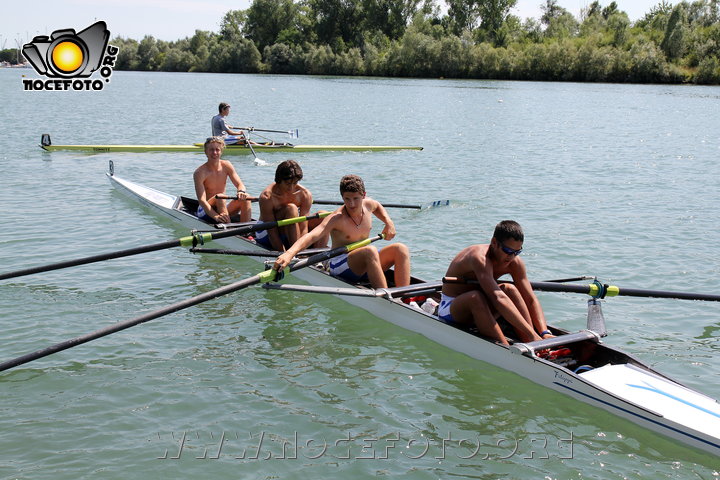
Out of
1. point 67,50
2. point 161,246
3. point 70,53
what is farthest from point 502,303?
point 70,53

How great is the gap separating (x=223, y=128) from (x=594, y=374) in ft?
53.7

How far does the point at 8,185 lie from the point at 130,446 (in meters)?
12.9

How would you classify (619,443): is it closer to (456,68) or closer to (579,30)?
(456,68)

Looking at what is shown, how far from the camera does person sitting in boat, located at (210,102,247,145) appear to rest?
19.6 metres

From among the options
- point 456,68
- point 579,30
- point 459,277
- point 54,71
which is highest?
point 579,30

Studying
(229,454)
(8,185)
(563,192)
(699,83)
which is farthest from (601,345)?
(699,83)

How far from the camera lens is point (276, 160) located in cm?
2133

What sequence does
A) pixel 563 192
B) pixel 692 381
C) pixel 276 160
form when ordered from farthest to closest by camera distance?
pixel 276 160, pixel 563 192, pixel 692 381

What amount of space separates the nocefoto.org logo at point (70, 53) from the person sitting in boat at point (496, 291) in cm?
1539

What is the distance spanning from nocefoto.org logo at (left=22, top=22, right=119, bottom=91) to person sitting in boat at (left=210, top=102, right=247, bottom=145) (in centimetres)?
335

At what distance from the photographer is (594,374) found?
6125 millimetres

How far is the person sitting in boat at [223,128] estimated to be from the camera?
19.6m

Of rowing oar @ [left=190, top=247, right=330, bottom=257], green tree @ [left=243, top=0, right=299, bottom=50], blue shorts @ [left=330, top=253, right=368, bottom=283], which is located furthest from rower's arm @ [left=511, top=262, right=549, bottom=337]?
green tree @ [left=243, top=0, right=299, bottom=50]

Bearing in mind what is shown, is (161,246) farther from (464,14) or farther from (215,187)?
(464,14)
